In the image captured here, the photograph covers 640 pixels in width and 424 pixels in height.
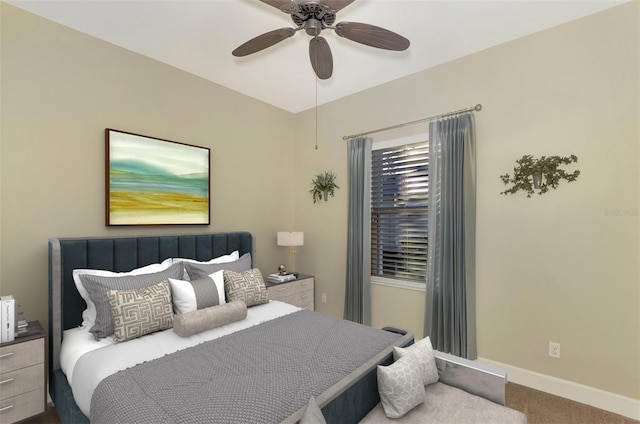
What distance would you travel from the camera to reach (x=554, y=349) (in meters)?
2.55

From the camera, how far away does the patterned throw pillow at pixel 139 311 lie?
2012mm

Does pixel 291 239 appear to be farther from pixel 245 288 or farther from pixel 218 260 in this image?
pixel 245 288

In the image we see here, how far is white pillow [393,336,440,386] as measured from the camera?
1.82m

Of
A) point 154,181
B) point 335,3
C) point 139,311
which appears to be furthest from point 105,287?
point 335,3

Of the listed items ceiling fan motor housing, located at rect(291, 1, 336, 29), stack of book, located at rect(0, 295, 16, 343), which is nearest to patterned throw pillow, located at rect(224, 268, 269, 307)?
stack of book, located at rect(0, 295, 16, 343)

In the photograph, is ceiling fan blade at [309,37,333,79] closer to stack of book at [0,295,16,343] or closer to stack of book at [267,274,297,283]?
stack of book at [267,274,297,283]

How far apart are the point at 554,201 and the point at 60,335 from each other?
3903 millimetres

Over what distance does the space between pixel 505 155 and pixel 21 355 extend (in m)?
3.87

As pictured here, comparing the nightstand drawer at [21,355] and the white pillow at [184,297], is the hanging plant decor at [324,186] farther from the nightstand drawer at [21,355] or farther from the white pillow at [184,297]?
the nightstand drawer at [21,355]

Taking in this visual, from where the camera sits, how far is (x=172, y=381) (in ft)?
4.99

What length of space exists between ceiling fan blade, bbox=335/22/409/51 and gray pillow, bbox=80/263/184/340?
7.15 feet

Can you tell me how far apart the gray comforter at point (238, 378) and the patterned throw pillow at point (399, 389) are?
0.18 meters

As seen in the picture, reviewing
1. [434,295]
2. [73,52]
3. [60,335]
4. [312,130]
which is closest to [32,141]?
[73,52]

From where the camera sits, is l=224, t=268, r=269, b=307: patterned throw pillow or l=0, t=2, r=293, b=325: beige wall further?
l=224, t=268, r=269, b=307: patterned throw pillow
